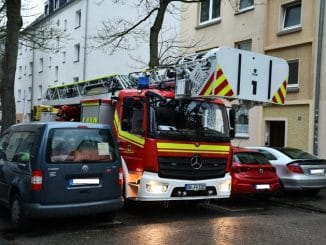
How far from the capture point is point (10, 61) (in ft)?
53.9

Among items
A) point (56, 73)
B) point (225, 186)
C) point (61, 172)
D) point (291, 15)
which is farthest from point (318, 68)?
point (56, 73)

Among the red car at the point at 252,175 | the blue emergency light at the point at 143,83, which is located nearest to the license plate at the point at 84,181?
the blue emergency light at the point at 143,83

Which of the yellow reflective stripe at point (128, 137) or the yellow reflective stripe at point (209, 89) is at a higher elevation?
the yellow reflective stripe at point (209, 89)

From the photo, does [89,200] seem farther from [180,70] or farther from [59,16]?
[59,16]

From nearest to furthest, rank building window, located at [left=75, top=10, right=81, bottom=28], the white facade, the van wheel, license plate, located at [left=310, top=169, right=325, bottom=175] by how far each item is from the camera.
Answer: the van wheel → license plate, located at [left=310, top=169, right=325, bottom=175] → the white facade → building window, located at [left=75, top=10, right=81, bottom=28]

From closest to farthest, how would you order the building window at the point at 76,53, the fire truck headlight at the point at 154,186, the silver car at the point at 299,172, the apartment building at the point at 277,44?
1. the fire truck headlight at the point at 154,186
2. the silver car at the point at 299,172
3. the apartment building at the point at 277,44
4. the building window at the point at 76,53

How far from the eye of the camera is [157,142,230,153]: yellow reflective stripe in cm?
973

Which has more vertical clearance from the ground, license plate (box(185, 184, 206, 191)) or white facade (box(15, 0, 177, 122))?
white facade (box(15, 0, 177, 122))

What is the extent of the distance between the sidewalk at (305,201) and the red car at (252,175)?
2.61 ft

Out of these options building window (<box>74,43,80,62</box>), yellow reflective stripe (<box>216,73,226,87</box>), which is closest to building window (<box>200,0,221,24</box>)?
yellow reflective stripe (<box>216,73,226,87</box>)

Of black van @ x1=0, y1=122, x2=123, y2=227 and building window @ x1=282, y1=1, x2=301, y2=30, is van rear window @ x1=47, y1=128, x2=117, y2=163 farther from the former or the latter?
building window @ x1=282, y1=1, x2=301, y2=30

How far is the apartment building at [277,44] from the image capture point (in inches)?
720

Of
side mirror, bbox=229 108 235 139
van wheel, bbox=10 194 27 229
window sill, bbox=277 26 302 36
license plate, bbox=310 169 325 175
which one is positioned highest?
window sill, bbox=277 26 302 36

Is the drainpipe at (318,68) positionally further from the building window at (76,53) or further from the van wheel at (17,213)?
the building window at (76,53)
